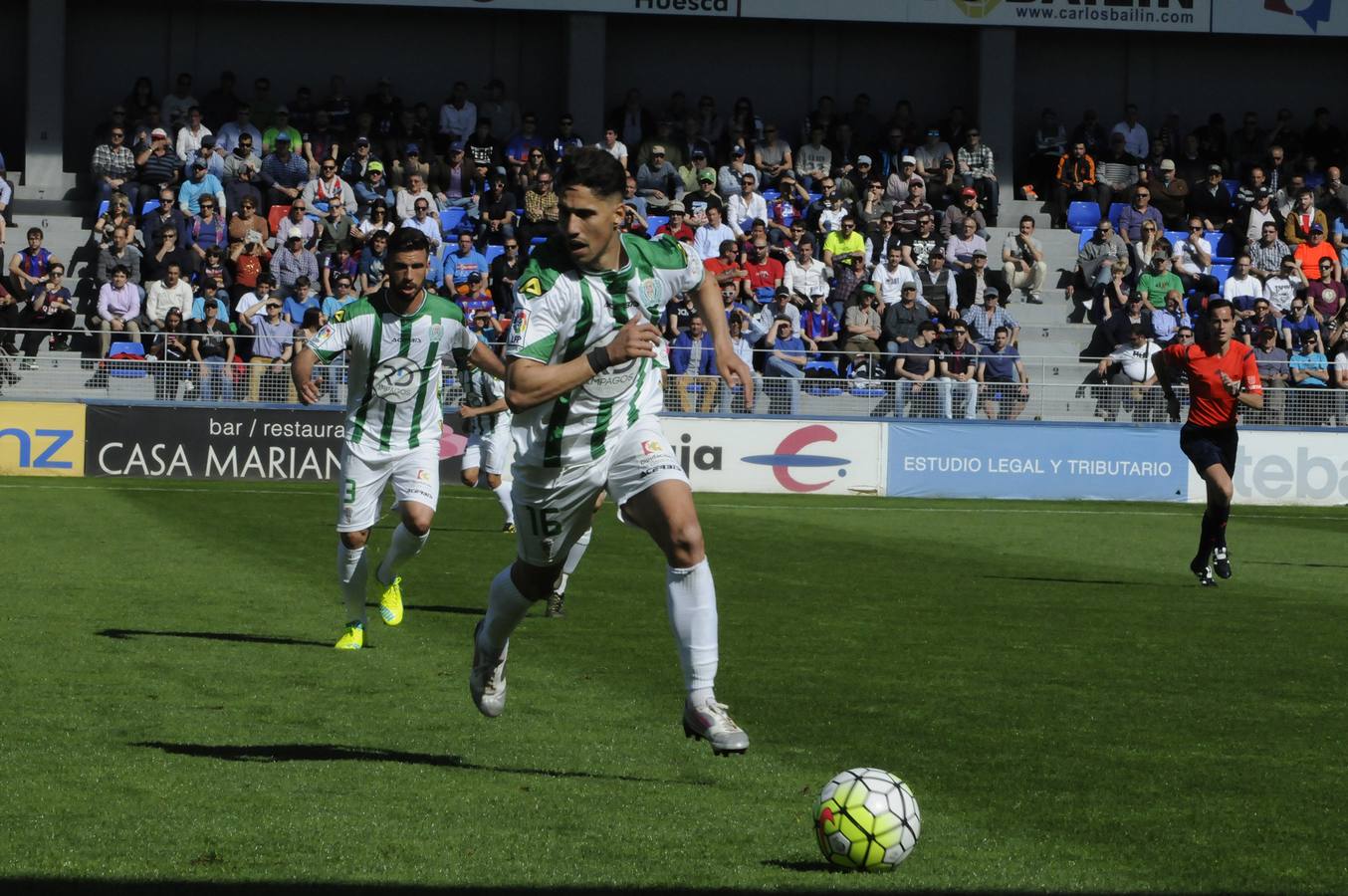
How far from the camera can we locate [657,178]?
3003 centimetres

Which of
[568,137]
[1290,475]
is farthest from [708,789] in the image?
[568,137]

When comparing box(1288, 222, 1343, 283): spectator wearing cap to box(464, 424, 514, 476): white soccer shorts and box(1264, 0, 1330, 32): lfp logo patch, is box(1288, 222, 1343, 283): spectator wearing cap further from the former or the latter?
box(464, 424, 514, 476): white soccer shorts

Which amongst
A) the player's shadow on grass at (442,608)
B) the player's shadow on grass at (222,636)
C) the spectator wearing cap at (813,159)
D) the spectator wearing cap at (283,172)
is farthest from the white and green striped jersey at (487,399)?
the spectator wearing cap at (813,159)

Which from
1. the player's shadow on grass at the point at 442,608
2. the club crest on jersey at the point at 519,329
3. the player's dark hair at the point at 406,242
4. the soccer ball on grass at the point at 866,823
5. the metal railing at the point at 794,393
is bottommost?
the player's shadow on grass at the point at 442,608

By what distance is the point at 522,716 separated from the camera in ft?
25.5

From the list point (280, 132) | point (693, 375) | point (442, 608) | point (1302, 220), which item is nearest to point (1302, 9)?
point (1302, 220)

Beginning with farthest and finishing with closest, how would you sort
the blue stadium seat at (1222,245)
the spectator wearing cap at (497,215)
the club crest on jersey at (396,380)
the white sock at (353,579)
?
the blue stadium seat at (1222,245) → the spectator wearing cap at (497,215) → the club crest on jersey at (396,380) → the white sock at (353,579)

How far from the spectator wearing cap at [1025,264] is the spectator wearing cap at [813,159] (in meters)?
3.52

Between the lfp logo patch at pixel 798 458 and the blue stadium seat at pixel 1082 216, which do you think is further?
the blue stadium seat at pixel 1082 216

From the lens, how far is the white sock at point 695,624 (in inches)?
248

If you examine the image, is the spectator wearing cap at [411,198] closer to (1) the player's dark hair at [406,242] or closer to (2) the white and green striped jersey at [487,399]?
(2) the white and green striped jersey at [487,399]

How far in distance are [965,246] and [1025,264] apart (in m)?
1.60

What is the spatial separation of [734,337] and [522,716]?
18358mm

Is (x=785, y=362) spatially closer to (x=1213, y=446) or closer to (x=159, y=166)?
(x=159, y=166)
